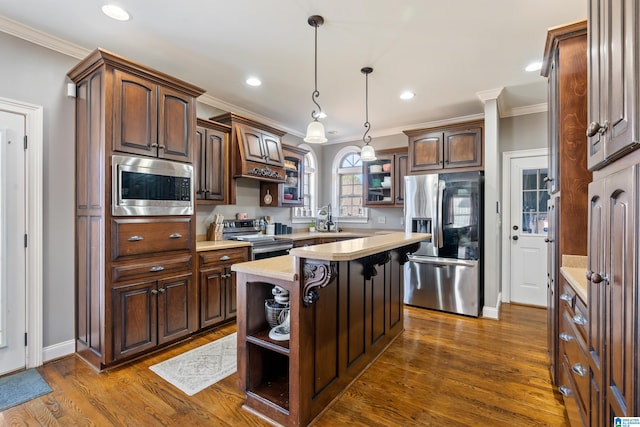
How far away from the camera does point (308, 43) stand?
2703mm

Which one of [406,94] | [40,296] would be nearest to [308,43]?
[406,94]

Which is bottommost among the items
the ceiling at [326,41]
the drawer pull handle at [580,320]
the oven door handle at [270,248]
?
the drawer pull handle at [580,320]

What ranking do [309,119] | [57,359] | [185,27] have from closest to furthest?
[185,27] → [57,359] → [309,119]

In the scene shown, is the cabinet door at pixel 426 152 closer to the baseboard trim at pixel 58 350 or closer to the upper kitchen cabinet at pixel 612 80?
the upper kitchen cabinet at pixel 612 80

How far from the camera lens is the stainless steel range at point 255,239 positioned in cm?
379

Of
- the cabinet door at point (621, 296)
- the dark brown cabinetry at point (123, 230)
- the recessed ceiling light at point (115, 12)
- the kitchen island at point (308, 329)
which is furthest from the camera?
the dark brown cabinetry at point (123, 230)

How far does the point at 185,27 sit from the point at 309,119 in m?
2.57

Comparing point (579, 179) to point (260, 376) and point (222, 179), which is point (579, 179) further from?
point (222, 179)

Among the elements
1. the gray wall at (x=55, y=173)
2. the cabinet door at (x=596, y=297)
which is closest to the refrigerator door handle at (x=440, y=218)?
the cabinet door at (x=596, y=297)

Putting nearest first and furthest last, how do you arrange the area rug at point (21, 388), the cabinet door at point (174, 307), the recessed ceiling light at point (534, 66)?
the area rug at point (21, 388)
the cabinet door at point (174, 307)
the recessed ceiling light at point (534, 66)

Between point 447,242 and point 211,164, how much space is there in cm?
314

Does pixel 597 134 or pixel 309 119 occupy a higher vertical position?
pixel 309 119

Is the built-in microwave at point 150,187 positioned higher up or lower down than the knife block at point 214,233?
higher up

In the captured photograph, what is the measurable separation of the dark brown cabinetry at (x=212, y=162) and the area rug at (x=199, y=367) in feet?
5.32
